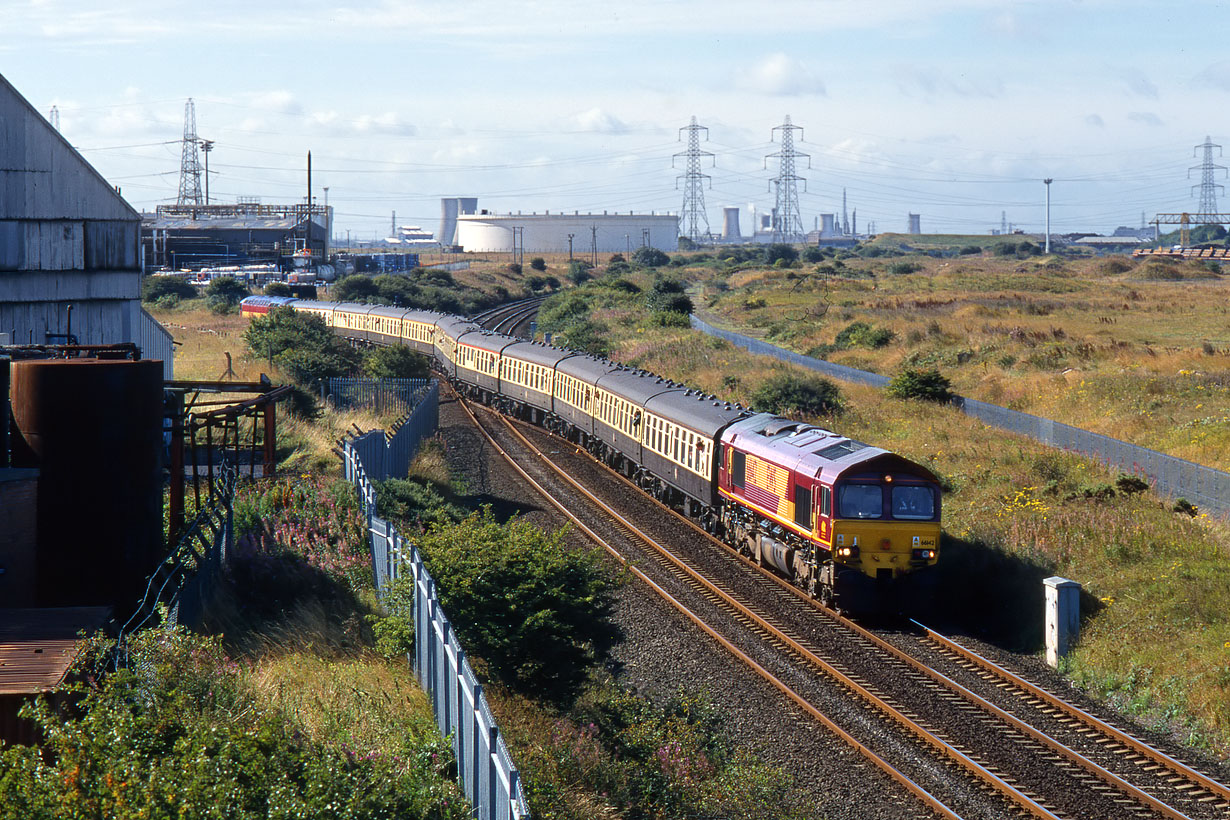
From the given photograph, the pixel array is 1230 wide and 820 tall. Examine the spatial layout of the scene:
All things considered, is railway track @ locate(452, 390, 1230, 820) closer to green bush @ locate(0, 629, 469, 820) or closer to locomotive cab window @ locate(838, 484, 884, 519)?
locomotive cab window @ locate(838, 484, 884, 519)

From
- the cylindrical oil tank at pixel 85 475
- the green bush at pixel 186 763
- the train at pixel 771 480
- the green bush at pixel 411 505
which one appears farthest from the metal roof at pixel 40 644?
the train at pixel 771 480

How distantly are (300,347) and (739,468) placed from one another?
89.5 ft

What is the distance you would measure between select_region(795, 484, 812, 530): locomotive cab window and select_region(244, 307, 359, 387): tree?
82.9 feet

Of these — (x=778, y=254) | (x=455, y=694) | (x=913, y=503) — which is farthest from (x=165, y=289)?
(x=778, y=254)

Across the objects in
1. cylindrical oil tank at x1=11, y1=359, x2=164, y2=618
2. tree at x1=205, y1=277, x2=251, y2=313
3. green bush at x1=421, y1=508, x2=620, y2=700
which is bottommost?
green bush at x1=421, y1=508, x2=620, y2=700

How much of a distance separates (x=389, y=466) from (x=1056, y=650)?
14453mm

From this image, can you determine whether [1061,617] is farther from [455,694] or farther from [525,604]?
[455,694]

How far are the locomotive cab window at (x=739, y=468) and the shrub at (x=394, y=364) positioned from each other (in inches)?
968

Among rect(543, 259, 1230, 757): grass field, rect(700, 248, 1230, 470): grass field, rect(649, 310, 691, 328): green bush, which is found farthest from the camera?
rect(649, 310, 691, 328): green bush

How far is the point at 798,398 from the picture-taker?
36.5 metres

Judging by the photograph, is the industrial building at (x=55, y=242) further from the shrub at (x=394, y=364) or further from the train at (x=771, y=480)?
the shrub at (x=394, y=364)

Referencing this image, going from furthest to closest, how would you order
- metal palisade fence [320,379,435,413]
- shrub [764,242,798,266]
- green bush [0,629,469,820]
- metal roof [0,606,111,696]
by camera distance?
shrub [764,242,798,266], metal palisade fence [320,379,435,413], metal roof [0,606,111,696], green bush [0,629,469,820]

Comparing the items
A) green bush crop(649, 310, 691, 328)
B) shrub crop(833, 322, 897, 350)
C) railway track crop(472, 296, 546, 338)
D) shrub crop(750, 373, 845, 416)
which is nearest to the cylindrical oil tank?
shrub crop(750, 373, 845, 416)

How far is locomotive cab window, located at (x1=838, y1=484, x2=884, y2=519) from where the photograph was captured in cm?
1941
